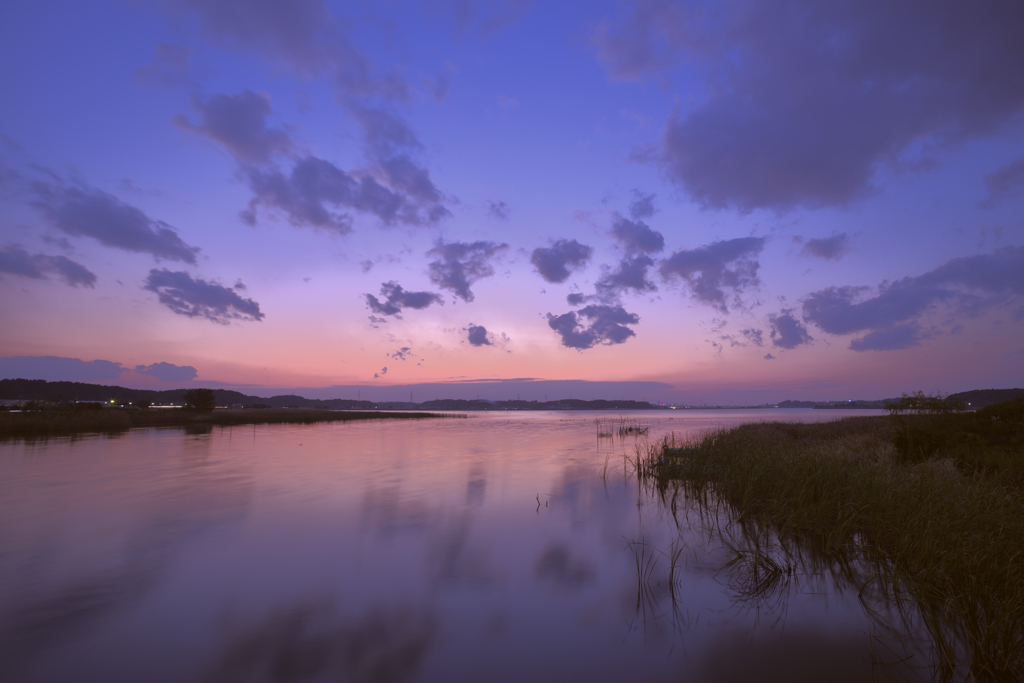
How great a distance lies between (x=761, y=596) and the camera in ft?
30.9

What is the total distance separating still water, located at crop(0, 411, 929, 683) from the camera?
7238 mm

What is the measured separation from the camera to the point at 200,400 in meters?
79.4

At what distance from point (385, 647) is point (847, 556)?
10.8 meters

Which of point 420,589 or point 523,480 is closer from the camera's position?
point 420,589

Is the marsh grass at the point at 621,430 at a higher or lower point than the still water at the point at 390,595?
higher

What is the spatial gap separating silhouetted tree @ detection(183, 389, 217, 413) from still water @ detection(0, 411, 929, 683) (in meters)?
66.7

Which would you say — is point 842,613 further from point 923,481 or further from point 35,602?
point 35,602

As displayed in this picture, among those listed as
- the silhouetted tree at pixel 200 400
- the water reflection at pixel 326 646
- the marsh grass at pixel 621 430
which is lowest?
the water reflection at pixel 326 646

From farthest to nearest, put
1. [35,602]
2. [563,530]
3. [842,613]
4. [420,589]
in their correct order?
[563,530], [420,589], [35,602], [842,613]

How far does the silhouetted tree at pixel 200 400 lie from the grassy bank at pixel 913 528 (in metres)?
85.5

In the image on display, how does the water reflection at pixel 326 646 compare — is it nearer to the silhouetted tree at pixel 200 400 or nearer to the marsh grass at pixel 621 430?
the marsh grass at pixel 621 430

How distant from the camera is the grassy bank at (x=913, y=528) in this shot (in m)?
6.68

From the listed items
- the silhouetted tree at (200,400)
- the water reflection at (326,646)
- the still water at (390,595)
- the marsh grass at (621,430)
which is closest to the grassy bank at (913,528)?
the still water at (390,595)

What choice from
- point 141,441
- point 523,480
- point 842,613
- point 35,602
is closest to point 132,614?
point 35,602
